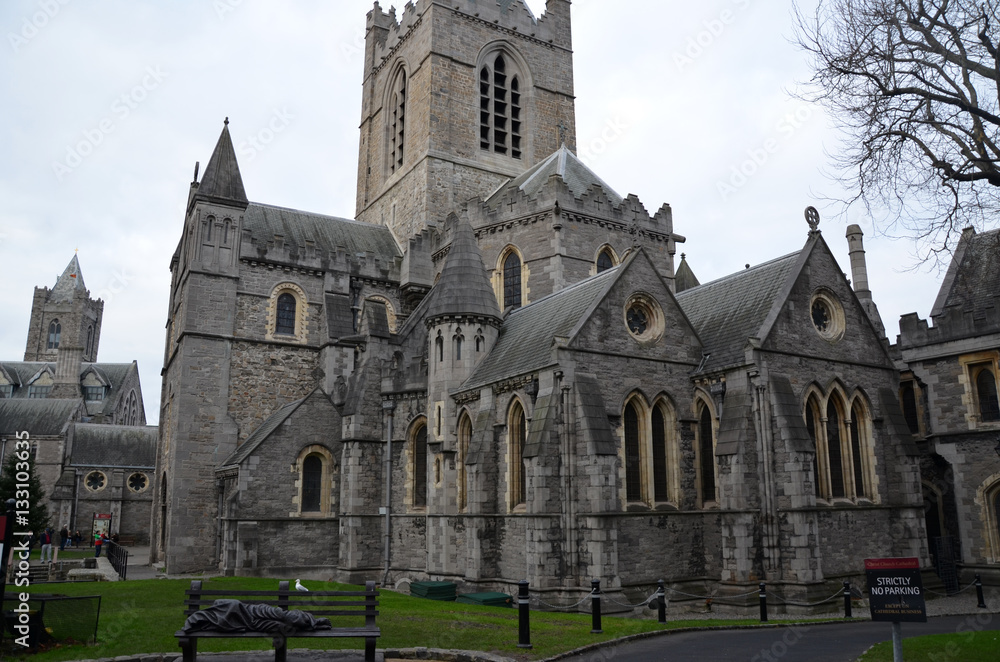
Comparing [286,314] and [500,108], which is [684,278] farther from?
[286,314]

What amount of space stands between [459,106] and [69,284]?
2805 inches

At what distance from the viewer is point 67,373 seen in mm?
74500

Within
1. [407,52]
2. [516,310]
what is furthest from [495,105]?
[516,310]

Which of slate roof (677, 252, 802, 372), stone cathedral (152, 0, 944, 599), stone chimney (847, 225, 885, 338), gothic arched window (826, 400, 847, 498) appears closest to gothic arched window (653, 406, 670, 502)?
stone cathedral (152, 0, 944, 599)

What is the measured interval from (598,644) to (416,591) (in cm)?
903

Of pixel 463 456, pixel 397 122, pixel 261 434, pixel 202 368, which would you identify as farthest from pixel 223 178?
pixel 463 456

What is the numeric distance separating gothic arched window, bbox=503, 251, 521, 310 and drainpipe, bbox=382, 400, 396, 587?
654 centimetres

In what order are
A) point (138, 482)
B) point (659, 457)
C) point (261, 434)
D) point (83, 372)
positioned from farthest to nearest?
1. point (83, 372)
2. point (138, 482)
3. point (261, 434)
4. point (659, 457)

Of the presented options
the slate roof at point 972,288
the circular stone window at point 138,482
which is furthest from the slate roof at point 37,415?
the slate roof at point 972,288

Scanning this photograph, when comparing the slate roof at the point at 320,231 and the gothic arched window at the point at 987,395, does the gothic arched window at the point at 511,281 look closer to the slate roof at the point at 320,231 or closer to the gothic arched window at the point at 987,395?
the slate roof at the point at 320,231

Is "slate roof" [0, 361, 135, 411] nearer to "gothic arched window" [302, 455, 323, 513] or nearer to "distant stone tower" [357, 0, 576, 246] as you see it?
"distant stone tower" [357, 0, 576, 246]

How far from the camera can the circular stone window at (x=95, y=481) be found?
174ft

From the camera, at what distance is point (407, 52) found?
1598 inches

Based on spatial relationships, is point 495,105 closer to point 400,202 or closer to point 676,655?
point 400,202
